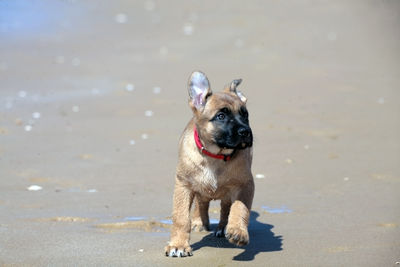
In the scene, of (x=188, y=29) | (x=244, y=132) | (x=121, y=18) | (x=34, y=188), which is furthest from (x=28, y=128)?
(x=121, y=18)

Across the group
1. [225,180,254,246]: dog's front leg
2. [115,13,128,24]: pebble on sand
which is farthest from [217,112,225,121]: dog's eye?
[115,13,128,24]: pebble on sand

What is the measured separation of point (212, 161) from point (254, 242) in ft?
2.93

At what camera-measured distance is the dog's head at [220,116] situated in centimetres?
592

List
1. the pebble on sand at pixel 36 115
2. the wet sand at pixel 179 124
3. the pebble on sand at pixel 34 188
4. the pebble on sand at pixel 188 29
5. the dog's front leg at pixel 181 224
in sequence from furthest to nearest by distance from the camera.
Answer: the pebble on sand at pixel 188 29, the pebble on sand at pixel 36 115, the pebble on sand at pixel 34 188, the wet sand at pixel 179 124, the dog's front leg at pixel 181 224

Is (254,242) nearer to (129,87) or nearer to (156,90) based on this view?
(156,90)

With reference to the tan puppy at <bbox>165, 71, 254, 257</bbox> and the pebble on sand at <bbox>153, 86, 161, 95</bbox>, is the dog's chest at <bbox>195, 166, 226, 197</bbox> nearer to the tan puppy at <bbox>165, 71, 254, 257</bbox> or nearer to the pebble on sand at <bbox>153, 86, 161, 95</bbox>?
the tan puppy at <bbox>165, 71, 254, 257</bbox>

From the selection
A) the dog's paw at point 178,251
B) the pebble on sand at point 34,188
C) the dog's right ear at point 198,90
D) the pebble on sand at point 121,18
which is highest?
the pebble on sand at point 121,18

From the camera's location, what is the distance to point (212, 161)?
6199 mm

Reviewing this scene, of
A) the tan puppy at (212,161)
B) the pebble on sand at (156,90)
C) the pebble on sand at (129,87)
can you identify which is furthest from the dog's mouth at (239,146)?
the pebble on sand at (129,87)

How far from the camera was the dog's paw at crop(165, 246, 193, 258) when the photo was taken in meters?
5.97

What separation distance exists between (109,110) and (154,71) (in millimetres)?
2265

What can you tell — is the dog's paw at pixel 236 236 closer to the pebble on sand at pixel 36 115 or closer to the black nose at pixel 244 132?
the black nose at pixel 244 132

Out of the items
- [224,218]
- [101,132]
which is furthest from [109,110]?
[224,218]

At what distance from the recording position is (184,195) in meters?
6.26
